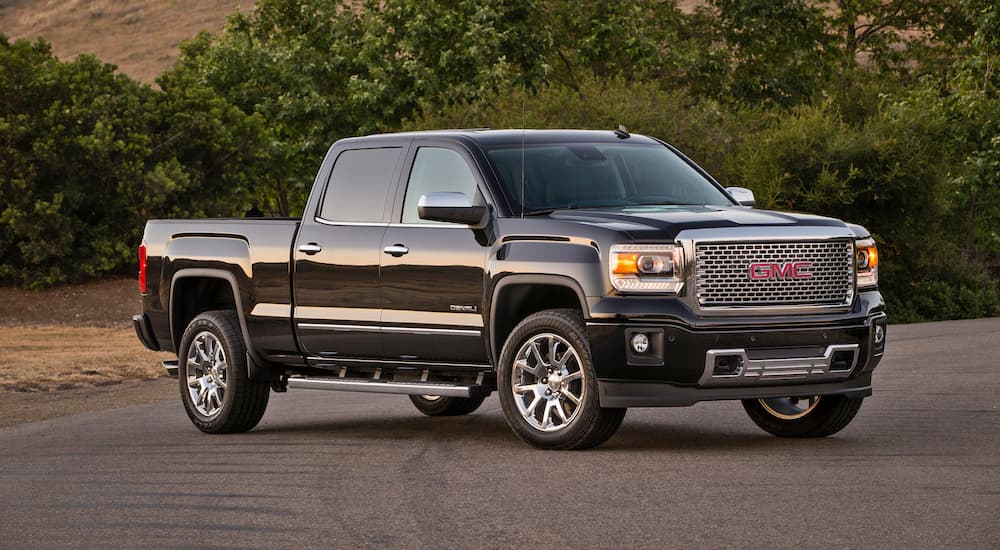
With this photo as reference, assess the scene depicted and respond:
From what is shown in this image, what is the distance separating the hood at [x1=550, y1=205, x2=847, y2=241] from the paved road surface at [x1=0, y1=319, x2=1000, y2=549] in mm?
1365

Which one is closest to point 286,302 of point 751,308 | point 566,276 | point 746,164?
point 566,276

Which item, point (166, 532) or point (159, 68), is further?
point (159, 68)

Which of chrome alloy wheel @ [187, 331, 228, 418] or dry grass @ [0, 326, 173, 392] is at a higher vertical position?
chrome alloy wheel @ [187, 331, 228, 418]

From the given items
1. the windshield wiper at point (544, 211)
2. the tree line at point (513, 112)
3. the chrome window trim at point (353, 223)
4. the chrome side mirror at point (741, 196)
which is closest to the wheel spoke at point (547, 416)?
the windshield wiper at point (544, 211)

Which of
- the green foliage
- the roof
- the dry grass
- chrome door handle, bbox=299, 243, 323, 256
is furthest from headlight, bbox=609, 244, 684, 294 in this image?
the green foliage

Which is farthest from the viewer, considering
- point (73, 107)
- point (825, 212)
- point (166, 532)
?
point (73, 107)

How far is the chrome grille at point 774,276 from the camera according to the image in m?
10.3

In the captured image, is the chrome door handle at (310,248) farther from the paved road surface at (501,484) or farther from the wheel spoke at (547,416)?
the wheel spoke at (547,416)

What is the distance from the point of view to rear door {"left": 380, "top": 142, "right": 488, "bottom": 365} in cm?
1119

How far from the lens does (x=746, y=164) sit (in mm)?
31656

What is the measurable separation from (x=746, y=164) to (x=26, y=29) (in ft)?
463

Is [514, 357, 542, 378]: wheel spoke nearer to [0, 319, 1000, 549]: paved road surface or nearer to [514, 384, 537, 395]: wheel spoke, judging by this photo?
[514, 384, 537, 395]: wheel spoke

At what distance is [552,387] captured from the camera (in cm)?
1060

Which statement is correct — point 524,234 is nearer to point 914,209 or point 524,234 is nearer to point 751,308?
point 751,308
